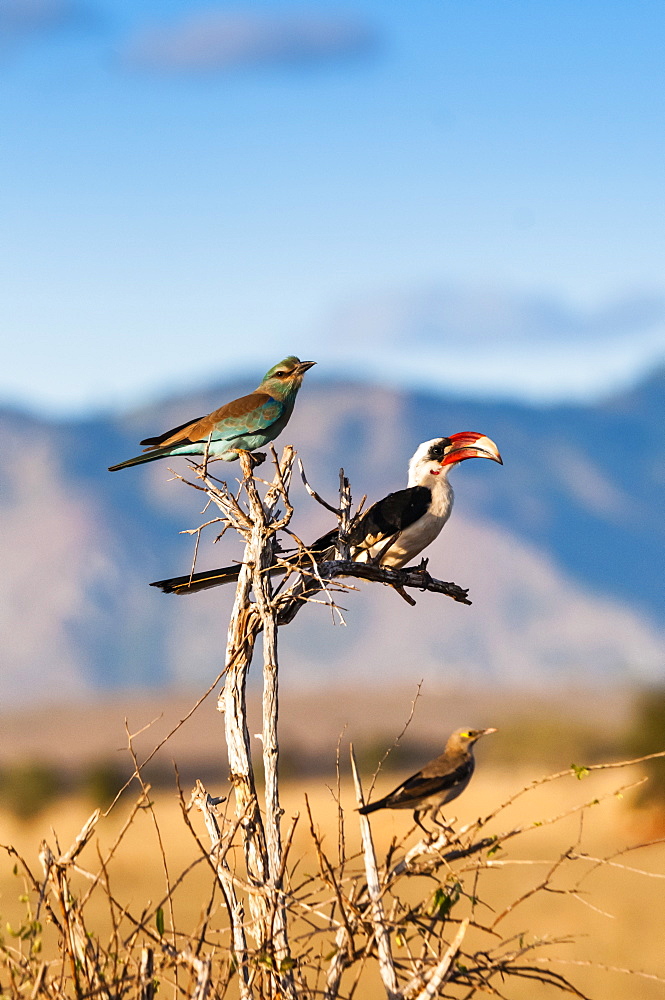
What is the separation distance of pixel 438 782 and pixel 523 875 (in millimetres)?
19797

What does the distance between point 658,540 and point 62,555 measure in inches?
3191

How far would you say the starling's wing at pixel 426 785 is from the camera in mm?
5430

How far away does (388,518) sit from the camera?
6.93 meters

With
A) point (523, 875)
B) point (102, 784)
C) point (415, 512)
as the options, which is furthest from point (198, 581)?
point (102, 784)

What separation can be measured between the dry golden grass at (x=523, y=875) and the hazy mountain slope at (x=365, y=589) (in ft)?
290

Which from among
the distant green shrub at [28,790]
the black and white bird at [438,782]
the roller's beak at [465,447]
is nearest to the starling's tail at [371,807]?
the black and white bird at [438,782]

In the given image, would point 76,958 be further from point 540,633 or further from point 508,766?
point 540,633

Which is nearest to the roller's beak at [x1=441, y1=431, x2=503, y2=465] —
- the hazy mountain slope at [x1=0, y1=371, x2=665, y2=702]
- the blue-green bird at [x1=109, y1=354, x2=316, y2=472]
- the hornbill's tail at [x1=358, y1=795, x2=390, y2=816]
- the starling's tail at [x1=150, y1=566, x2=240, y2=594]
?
the blue-green bird at [x1=109, y1=354, x2=316, y2=472]

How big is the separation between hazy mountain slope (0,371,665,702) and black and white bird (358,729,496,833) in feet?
378

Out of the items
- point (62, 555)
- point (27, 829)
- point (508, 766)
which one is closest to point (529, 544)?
point (62, 555)

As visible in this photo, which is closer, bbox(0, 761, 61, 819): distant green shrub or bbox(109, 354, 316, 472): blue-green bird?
bbox(109, 354, 316, 472): blue-green bird

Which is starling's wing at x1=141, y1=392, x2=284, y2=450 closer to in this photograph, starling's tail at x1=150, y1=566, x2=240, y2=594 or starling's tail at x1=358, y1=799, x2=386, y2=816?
starling's tail at x1=150, y1=566, x2=240, y2=594

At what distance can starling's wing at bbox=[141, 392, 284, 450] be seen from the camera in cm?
674

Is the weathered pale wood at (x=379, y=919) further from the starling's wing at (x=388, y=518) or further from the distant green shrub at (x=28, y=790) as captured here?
the distant green shrub at (x=28, y=790)
